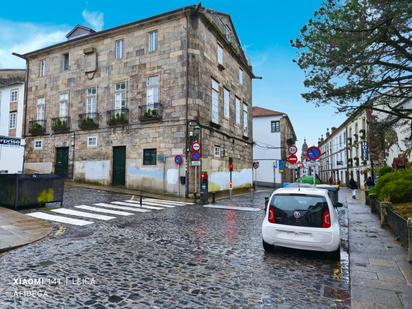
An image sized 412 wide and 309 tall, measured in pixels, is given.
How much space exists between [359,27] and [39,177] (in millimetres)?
11605

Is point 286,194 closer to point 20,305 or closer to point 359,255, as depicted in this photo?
point 359,255

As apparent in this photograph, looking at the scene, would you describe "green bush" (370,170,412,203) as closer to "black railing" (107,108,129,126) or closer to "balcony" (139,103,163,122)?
"balcony" (139,103,163,122)

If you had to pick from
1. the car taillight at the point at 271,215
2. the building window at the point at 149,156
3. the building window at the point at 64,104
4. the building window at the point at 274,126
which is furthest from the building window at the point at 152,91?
the building window at the point at 274,126

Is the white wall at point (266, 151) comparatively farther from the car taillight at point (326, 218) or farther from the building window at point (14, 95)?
the car taillight at point (326, 218)

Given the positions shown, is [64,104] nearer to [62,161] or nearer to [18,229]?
[62,161]

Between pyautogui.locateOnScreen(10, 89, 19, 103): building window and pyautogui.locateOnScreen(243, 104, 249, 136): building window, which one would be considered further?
pyautogui.locateOnScreen(10, 89, 19, 103): building window

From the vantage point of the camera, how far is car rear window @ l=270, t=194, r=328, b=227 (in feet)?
17.8

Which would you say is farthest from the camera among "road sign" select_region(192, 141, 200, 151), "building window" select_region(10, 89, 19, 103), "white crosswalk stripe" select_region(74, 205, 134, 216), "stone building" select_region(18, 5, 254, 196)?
"building window" select_region(10, 89, 19, 103)

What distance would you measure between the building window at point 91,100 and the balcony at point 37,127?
509 cm

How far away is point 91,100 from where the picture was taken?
2095 centimetres

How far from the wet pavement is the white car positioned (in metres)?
0.34

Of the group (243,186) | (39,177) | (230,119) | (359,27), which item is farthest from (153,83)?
(359,27)

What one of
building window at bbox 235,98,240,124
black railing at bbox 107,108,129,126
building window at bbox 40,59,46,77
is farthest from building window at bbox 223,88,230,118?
building window at bbox 40,59,46,77

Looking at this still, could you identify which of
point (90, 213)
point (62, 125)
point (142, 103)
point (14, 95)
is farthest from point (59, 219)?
point (14, 95)
